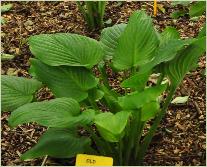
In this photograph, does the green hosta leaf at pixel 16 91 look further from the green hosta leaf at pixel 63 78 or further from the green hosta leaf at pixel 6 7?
the green hosta leaf at pixel 6 7

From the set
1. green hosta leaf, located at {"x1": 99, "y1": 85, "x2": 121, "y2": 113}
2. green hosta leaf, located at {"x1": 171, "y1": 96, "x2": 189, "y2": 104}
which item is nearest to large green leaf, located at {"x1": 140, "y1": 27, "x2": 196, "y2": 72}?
green hosta leaf, located at {"x1": 99, "y1": 85, "x2": 121, "y2": 113}

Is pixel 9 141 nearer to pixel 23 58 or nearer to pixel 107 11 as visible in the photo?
pixel 23 58

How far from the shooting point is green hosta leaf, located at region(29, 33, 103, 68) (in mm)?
1215

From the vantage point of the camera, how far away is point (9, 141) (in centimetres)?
146

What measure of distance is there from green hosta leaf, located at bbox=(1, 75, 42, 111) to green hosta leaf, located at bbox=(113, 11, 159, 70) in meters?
0.23

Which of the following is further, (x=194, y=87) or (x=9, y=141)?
(x=194, y=87)

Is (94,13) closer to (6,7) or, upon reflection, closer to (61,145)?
(6,7)

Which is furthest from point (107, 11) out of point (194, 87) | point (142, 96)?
point (142, 96)

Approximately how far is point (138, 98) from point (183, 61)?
17cm

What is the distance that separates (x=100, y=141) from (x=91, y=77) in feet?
0.58

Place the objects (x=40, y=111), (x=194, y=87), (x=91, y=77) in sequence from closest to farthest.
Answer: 1. (x=40, y=111)
2. (x=91, y=77)
3. (x=194, y=87)

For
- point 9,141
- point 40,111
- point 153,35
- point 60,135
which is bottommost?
point 9,141

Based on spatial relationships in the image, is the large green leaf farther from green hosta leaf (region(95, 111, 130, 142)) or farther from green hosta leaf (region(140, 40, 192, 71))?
green hosta leaf (region(95, 111, 130, 142))

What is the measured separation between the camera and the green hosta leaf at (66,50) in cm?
121
